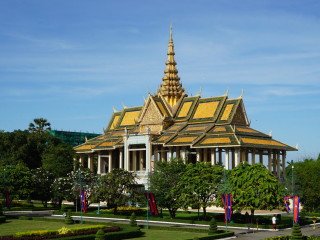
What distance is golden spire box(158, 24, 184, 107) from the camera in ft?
271

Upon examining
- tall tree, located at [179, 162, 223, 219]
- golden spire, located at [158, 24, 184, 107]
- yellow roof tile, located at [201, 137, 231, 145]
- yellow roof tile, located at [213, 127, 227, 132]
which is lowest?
tall tree, located at [179, 162, 223, 219]

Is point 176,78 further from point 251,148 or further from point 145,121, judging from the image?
point 251,148

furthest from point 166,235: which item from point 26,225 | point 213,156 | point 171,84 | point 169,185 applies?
point 171,84

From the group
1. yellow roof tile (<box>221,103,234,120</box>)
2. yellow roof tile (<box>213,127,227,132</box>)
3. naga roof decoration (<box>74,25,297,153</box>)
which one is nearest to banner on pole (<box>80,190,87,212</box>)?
naga roof decoration (<box>74,25,297,153</box>)

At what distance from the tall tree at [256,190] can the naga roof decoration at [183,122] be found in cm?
1733

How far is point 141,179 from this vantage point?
2793 inches

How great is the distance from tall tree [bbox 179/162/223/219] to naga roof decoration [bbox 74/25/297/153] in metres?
12.8

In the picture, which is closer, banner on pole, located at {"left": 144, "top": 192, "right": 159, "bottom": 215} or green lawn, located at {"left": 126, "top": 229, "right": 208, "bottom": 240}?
green lawn, located at {"left": 126, "top": 229, "right": 208, "bottom": 240}

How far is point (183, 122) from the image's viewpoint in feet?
252

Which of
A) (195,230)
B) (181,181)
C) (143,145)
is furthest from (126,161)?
(195,230)

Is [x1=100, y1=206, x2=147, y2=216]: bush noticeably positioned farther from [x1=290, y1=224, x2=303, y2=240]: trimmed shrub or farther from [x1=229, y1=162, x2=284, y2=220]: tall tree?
[x1=290, y1=224, x2=303, y2=240]: trimmed shrub

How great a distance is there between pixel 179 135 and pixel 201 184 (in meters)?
23.3

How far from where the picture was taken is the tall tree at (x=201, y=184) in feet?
162

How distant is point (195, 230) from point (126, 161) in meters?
35.2
